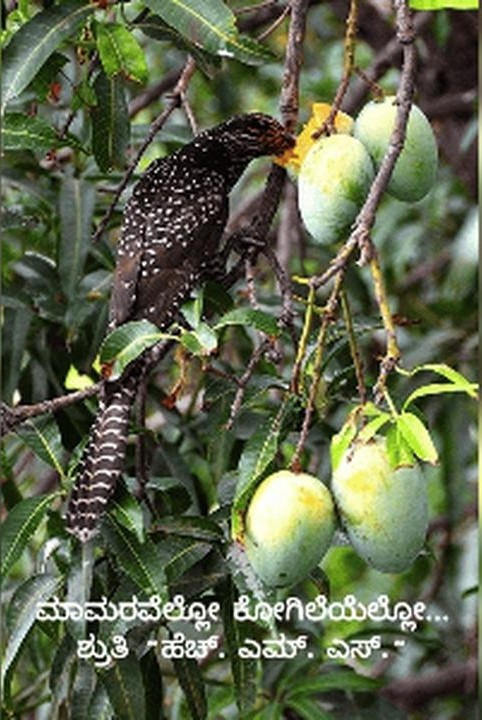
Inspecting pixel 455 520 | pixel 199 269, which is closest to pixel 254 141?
pixel 199 269

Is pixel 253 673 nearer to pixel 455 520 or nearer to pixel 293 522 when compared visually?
pixel 293 522

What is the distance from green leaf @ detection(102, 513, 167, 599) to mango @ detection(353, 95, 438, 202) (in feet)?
0.91

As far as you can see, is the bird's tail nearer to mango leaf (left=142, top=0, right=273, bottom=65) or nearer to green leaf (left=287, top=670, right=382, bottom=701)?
mango leaf (left=142, top=0, right=273, bottom=65)

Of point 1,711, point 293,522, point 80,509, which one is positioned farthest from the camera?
point 1,711

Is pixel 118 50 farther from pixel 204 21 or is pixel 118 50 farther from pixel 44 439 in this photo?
pixel 44 439

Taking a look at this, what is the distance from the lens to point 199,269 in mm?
1125

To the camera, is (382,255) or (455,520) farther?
(382,255)

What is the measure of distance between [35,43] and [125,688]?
428 mm

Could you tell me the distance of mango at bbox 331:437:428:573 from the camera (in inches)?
33.7

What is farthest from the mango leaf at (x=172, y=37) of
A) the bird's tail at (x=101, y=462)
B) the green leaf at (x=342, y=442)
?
the green leaf at (x=342, y=442)

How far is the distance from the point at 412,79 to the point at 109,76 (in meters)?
0.24

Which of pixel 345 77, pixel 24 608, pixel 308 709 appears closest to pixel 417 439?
pixel 345 77

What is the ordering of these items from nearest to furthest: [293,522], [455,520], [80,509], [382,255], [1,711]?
[293,522]
[80,509]
[1,711]
[455,520]
[382,255]

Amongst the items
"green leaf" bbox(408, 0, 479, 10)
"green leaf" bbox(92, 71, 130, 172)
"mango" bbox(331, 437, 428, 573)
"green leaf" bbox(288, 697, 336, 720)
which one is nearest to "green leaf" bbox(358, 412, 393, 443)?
"mango" bbox(331, 437, 428, 573)
